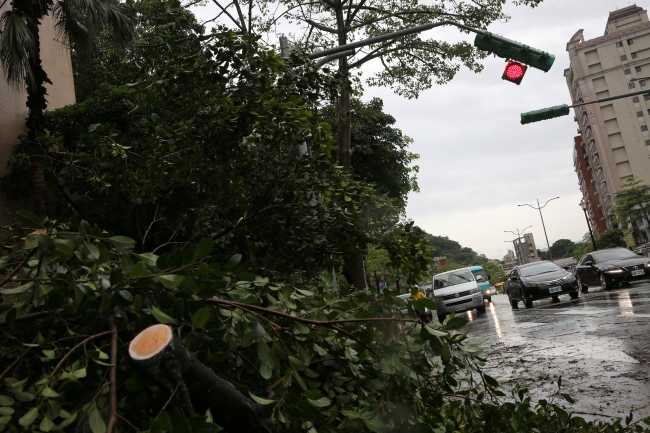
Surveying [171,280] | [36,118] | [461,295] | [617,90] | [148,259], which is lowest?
[461,295]

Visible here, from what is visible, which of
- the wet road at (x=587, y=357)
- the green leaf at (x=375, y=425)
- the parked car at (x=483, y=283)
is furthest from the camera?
the parked car at (x=483, y=283)

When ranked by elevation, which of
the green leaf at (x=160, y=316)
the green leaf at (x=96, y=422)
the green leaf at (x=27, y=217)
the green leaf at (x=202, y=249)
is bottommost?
the green leaf at (x=96, y=422)

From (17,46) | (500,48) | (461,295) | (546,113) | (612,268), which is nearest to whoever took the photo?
(500,48)

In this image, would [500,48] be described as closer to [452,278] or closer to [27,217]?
[27,217]

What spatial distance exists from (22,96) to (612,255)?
19.2m

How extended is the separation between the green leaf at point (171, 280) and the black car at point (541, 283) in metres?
17.0

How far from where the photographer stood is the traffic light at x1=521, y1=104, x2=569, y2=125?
50.5 ft

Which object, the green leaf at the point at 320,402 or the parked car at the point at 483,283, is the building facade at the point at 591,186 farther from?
the green leaf at the point at 320,402

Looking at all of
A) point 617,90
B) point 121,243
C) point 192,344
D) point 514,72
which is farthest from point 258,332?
point 617,90

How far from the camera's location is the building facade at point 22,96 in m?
15.1

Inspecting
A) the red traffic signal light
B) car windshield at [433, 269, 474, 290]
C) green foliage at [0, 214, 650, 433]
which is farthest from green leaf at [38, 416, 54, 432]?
car windshield at [433, 269, 474, 290]

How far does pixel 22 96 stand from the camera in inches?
647

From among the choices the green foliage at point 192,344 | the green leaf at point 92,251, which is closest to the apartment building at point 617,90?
the green foliage at point 192,344

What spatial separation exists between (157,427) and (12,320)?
769 millimetres
